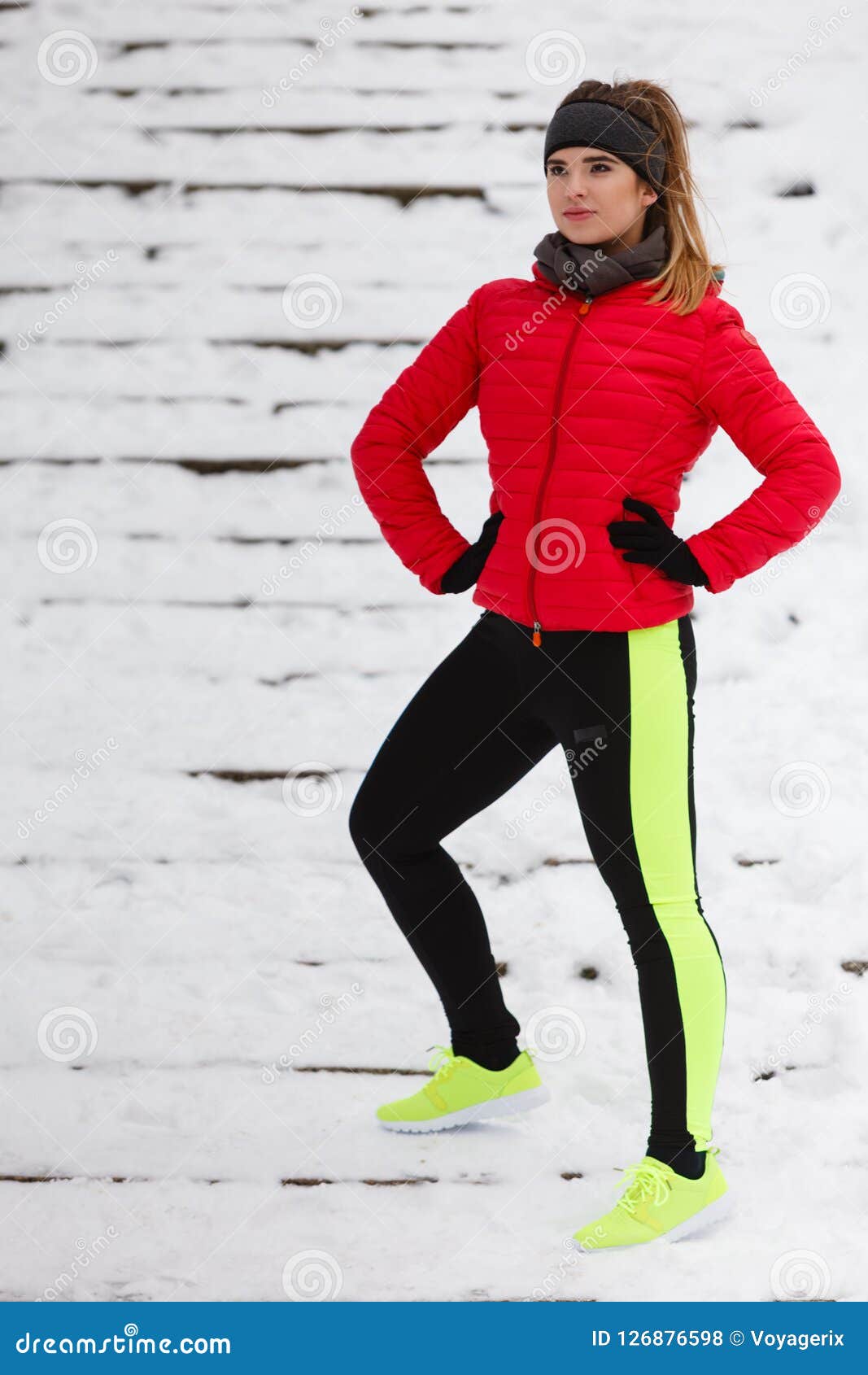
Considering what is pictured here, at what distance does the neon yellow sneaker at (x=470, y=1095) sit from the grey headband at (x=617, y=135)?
1.35 meters

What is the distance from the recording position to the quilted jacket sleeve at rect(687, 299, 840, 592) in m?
1.70

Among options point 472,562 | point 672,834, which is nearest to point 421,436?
point 472,562

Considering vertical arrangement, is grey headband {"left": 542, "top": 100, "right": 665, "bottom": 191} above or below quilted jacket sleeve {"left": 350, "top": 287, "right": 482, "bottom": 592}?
above

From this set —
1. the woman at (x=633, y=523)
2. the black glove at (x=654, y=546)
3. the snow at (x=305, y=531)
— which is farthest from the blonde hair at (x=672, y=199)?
the snow at (x=305, y=531)

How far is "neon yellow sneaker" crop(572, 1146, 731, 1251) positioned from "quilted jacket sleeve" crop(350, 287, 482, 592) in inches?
35.5

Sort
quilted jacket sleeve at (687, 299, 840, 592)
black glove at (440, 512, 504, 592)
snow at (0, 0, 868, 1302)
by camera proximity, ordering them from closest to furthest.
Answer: quilted jacket sleeve at (687, 299, 840, 592)
black glove at (440, 512, 504, 592)
snow at (0, 0, 868, 1302)

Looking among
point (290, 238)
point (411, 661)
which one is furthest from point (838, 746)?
point (290, 238)

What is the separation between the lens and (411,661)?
2895 millimetres

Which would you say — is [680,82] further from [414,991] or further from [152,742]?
[414,991]

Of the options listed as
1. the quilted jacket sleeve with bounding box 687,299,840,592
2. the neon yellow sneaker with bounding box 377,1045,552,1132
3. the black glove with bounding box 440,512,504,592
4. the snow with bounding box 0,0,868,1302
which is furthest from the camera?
the snow with bounding box 0,0,868,1302

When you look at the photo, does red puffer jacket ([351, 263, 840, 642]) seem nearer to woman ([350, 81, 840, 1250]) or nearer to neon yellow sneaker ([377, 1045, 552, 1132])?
woman ([350, 81, 840, 1250])

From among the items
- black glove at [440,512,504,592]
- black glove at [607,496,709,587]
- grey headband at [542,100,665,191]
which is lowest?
black glove at [440,512,504,592]

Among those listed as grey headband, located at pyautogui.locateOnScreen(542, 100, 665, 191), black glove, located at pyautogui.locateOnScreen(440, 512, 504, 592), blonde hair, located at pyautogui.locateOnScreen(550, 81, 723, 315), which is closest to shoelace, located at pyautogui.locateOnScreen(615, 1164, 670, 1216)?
black glove, located at pyautogui.locateOnScreen(440, 512, 504, 592)

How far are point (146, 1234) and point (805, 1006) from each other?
125 cm
